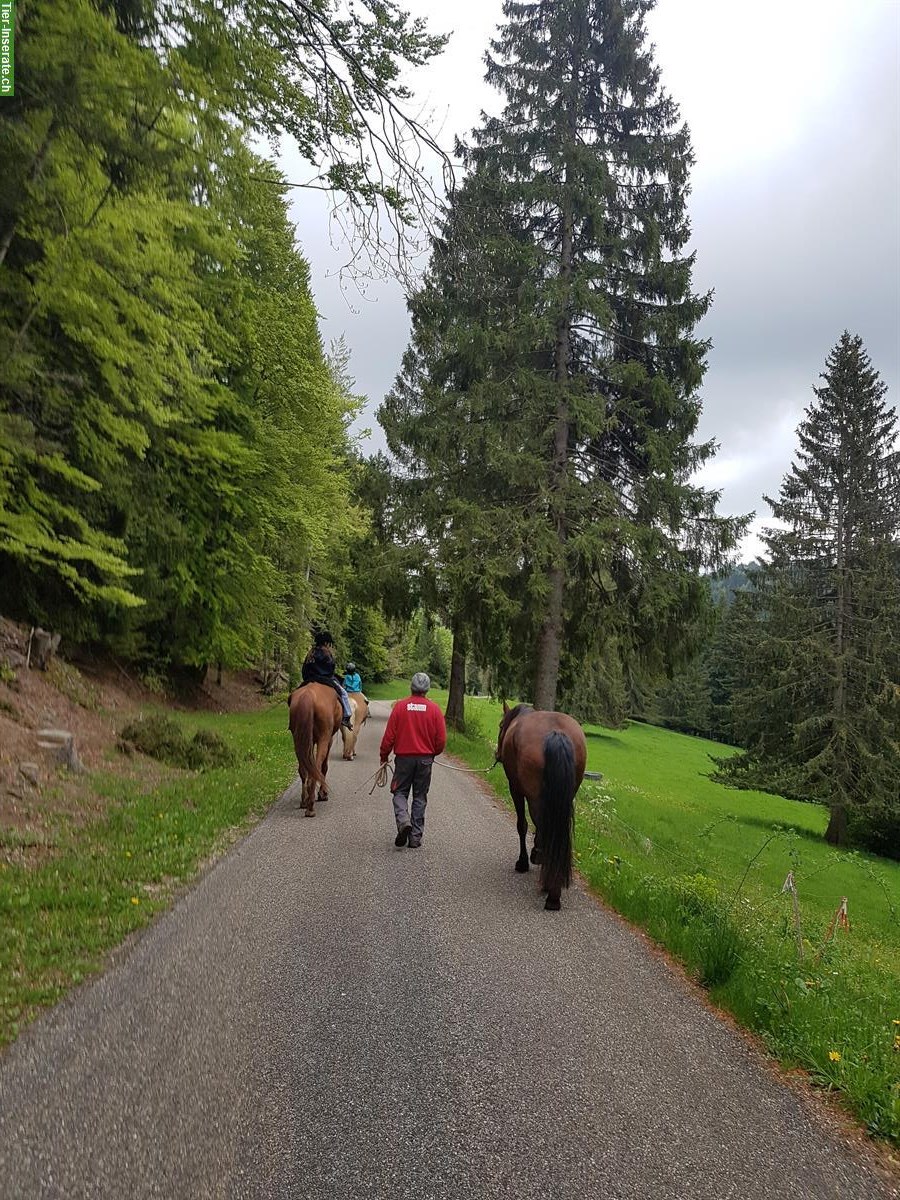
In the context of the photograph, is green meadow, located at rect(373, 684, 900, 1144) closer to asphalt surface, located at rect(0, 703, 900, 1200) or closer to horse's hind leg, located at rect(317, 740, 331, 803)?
asphalt surface, located at rect(0, 703, 900, 1200)

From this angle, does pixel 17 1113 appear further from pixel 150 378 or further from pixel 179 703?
pixel 179 703

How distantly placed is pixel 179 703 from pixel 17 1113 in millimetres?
16810

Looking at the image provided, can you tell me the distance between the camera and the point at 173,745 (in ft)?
35.0

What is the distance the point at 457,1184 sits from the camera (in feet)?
7.51

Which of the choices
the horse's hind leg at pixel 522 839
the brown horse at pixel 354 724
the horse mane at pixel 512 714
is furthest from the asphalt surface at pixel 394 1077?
the brown horse at pixel 354 724

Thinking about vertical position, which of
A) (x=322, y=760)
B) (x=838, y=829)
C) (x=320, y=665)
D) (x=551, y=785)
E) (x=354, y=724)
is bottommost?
(x=838, y=829)

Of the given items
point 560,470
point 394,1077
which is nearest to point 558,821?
point 394,1077

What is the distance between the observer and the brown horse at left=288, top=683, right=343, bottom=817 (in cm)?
829

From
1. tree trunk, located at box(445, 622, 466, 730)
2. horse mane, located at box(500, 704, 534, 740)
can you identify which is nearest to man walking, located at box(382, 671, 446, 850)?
horse mane, located at box(500, 704, 534, 740)

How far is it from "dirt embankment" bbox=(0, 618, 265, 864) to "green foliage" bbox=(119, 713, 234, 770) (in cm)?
34

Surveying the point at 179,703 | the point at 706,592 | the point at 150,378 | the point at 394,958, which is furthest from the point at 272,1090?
the point at 179,703

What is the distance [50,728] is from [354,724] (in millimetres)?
6840

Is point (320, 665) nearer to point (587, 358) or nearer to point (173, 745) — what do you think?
point (173, 745)

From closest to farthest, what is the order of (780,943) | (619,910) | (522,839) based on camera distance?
(619,910), (780,943), (522,839)
